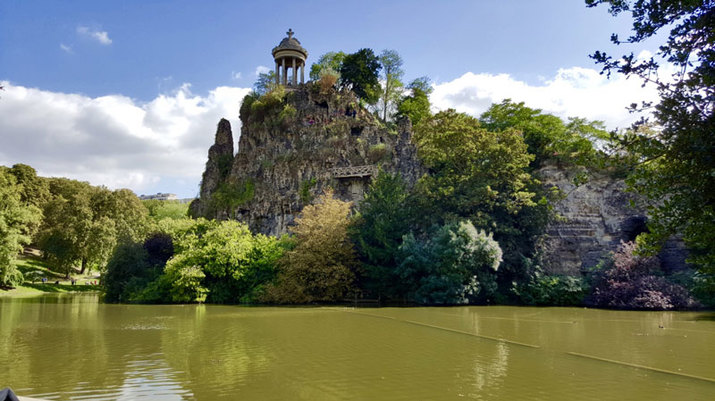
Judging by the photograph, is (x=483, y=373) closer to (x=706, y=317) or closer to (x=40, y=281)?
(x=706, y=317)

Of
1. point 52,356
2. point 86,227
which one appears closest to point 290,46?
point 86,227

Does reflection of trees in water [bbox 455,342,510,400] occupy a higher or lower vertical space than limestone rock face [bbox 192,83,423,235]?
lower

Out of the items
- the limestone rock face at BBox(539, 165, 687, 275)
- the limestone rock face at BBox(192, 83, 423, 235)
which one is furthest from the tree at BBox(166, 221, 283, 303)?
the limestone rock face at BBox(539, 165, 687, 275)

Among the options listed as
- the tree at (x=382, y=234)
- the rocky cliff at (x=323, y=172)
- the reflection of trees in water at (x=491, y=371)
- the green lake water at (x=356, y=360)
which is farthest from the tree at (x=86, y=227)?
the reflection of trees in water at (x=491, y=371)

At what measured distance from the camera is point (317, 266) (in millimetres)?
25641

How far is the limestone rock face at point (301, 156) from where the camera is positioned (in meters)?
37.8

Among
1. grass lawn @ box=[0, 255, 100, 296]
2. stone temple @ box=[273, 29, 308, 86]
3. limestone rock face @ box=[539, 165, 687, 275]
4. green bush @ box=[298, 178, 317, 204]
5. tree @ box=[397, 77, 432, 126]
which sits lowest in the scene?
grass lawn @ box=[0, 255, 100, 296]

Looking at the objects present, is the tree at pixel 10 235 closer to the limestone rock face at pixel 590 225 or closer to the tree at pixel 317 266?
the tree at pixel 317 266

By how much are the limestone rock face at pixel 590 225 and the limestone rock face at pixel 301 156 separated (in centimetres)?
1098

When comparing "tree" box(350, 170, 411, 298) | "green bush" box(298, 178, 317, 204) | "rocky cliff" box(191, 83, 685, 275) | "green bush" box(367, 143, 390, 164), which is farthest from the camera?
"green bush" box(298, 178, 317, 204)

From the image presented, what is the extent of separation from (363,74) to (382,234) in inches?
937

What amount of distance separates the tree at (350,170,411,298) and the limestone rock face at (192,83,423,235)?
6.88m

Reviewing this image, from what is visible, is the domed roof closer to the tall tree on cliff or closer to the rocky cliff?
the rocky cliff

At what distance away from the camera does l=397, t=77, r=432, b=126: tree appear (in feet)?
141
